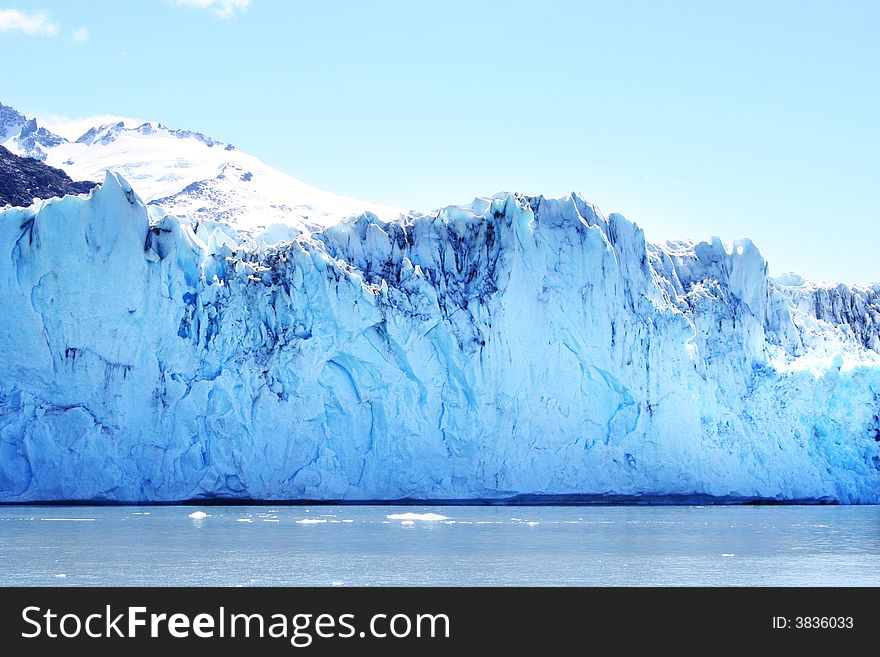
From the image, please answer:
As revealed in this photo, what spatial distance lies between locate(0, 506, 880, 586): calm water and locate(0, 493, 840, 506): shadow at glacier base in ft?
0.92

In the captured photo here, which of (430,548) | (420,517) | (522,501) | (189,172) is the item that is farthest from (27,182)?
(430,548)

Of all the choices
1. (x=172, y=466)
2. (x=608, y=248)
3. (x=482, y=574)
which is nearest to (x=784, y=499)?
(x=608, y=248)

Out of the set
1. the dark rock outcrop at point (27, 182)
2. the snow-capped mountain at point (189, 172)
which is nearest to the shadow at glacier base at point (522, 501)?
→ the dark rock outcrop at point (27, 182)

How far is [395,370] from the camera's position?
74.4ft

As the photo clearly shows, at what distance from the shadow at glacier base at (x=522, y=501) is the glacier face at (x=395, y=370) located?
0.71ft

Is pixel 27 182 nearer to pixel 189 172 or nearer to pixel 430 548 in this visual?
pixel 189 172

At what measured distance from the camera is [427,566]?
1242 cm

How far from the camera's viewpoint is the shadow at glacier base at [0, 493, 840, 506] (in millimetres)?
22016

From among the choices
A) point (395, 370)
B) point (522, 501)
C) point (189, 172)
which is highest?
point (189, 172)

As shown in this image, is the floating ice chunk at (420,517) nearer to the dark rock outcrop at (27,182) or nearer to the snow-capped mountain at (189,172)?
the dark rock outcrop at (27,182)

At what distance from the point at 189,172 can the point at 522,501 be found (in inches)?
1336

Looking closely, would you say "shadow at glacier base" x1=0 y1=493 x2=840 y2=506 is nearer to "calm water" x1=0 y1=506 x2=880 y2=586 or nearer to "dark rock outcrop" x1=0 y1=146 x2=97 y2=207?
"calm water" x1=0 y1=506 x2=880 y2=586

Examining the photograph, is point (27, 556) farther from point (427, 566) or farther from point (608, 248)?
point (608, 248)
